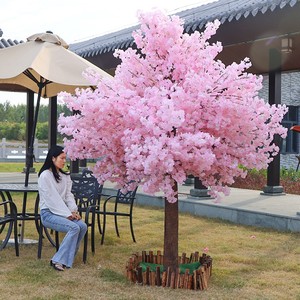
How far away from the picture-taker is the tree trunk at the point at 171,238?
5.03m

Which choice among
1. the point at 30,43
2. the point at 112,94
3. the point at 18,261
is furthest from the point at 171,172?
the point at 30,43

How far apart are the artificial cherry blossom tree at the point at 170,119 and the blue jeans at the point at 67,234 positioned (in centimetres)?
90

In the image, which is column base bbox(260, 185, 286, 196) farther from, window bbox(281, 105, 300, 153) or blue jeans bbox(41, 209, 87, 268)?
window bbox(281, 105, 300, 153)

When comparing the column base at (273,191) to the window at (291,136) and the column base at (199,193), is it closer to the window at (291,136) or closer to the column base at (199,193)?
the column base at (199,193)

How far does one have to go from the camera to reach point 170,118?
4133 mm

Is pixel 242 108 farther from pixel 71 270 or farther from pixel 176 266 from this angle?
pixel 71 270

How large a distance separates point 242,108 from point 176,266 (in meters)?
1.59

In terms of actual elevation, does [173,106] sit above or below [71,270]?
above

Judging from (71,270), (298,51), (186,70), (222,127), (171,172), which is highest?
(298,51)

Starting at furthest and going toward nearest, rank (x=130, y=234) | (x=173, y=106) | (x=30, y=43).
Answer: (x=130, y=234) → (x=30, y=43) → (x=173, y=106)

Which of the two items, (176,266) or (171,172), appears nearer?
(171,172)

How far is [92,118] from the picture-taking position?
461cm

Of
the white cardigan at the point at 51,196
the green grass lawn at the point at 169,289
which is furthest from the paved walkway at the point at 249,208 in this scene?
the white cardigan at the point at 51,196

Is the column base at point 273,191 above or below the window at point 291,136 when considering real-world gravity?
below
